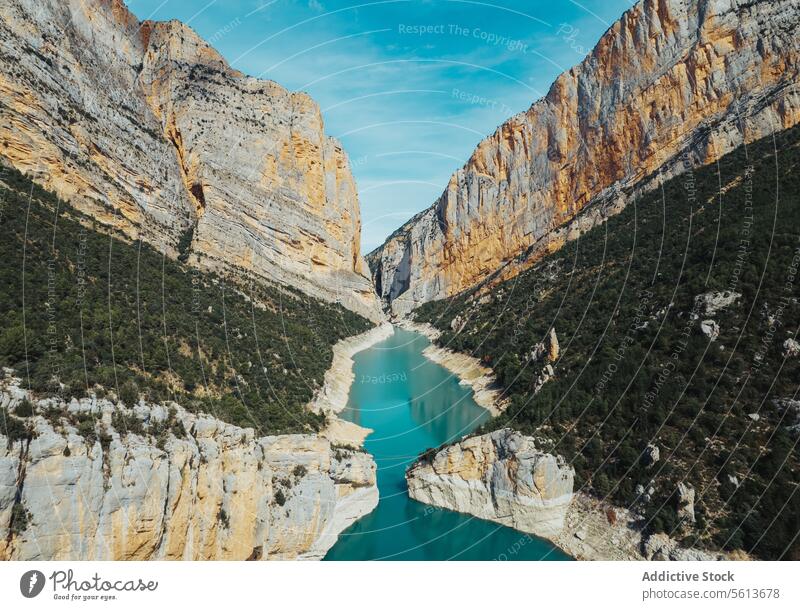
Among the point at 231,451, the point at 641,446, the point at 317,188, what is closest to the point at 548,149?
the point at 317,188

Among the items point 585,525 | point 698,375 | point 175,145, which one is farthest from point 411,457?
point 175,145

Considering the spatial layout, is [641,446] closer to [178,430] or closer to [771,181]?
[178,430]

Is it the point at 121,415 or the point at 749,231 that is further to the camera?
the point at 749,231

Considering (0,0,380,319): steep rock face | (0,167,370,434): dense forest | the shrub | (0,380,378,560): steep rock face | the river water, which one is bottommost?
the river water

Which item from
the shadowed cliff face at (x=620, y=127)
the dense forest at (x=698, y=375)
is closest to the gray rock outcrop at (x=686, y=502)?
the dense forest at (x=698, y=375)

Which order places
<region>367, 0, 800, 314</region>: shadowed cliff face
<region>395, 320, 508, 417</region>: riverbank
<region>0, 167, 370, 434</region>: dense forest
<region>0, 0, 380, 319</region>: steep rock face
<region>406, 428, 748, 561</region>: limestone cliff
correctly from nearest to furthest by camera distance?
<region>0, 167, 370, 434</region>: dense forest
<region>406, 428, 748, 561</region>: limestone cliff
<region>0, 0, 380, 319</region>: steep rock face
<region>395, 320, 508, 417</region>: riverbank
<region>367, 0, 800, 314</region>: shadowed cliff face

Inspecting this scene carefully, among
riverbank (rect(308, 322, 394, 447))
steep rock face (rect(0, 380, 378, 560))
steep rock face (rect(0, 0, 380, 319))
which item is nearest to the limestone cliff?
steep rock face (rect(0, 380, 378, 560))

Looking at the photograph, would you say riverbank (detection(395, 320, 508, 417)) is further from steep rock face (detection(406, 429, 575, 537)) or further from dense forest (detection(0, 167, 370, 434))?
dense forest (detection(0, 167, 370, 434))
